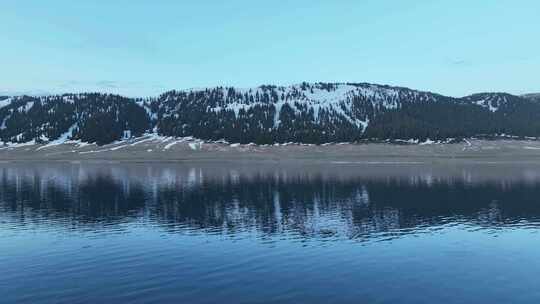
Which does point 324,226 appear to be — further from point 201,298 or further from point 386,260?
point 201,298

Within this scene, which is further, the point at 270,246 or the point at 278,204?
the point at 278,204

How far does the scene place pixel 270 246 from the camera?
60.9 m

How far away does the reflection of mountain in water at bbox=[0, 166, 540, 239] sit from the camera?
→ 78.2m

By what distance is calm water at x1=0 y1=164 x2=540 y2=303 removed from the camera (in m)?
42.6

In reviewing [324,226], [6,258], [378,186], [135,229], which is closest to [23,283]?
[6,258]

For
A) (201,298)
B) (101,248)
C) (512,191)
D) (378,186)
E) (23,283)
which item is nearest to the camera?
(201,298)

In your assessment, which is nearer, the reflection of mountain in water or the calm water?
the calm water

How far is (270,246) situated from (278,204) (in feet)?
137

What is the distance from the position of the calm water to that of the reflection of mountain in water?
34cm

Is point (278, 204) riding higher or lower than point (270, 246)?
lower

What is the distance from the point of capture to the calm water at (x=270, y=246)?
42.6m

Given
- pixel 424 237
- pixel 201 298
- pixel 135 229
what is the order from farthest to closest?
pixel 135 229, pixel 424 237, pixel 201 298

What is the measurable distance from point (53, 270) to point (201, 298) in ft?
54.5

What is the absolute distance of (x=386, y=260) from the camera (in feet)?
177
